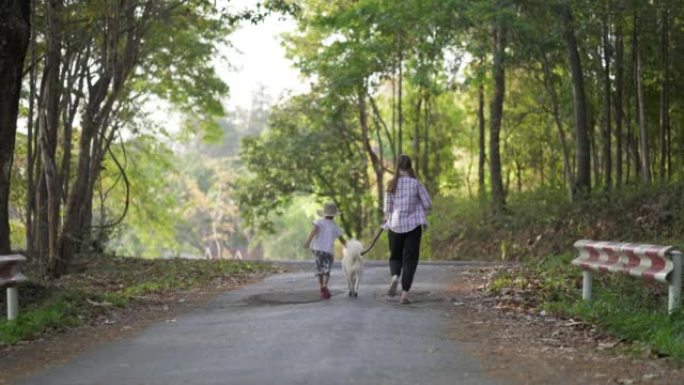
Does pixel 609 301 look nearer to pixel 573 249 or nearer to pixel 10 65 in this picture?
pixel 10 65

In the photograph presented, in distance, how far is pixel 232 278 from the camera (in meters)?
19.1

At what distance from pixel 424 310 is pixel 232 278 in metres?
8.37

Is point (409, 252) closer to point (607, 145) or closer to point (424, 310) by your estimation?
point (424, 310)

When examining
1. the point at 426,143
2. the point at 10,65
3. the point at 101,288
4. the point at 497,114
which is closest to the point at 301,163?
the point at 426,143

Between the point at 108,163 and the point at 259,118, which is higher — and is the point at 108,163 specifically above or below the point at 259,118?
below

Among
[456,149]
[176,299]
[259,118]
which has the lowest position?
[176,299]

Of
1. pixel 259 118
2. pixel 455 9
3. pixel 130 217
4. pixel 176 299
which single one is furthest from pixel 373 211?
pixel 259 118

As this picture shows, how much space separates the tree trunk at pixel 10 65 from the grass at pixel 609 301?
23.6ft

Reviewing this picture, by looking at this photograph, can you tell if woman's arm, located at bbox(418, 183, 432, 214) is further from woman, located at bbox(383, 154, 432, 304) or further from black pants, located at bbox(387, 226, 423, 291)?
black pants, located at bbox(387, 226, 423, 291)

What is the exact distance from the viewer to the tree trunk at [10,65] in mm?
11602

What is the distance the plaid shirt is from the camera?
12.2 metres

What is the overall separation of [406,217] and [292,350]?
4412 mm

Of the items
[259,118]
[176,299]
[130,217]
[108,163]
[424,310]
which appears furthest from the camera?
[259,118]

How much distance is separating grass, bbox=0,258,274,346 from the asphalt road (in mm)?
1290
